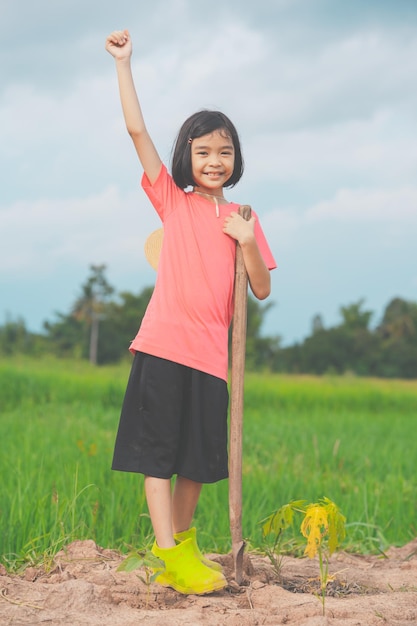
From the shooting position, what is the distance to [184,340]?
2713 mm

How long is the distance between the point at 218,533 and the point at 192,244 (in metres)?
1.69

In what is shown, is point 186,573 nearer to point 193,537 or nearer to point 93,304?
point 193,537

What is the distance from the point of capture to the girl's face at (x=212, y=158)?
2.83 m

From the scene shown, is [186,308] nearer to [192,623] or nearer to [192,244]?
[192,244]

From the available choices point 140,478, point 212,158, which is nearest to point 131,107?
point 212,158

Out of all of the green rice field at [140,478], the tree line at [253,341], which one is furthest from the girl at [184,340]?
the tree line at [253,341]

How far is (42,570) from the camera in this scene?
2.88 m

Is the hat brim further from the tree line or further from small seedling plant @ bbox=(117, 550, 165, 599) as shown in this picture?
the tree line

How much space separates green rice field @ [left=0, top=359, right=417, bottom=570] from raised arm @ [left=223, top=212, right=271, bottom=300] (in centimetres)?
111

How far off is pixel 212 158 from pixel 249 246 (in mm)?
358

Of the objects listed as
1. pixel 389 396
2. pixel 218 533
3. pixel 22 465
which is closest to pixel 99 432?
pixel 22 465

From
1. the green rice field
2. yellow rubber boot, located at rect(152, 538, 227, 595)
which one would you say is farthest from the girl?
the green rice field

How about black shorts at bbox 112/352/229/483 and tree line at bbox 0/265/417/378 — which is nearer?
black shorts at bbox 112/352/229/483

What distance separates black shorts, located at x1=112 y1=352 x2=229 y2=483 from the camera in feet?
8.84
